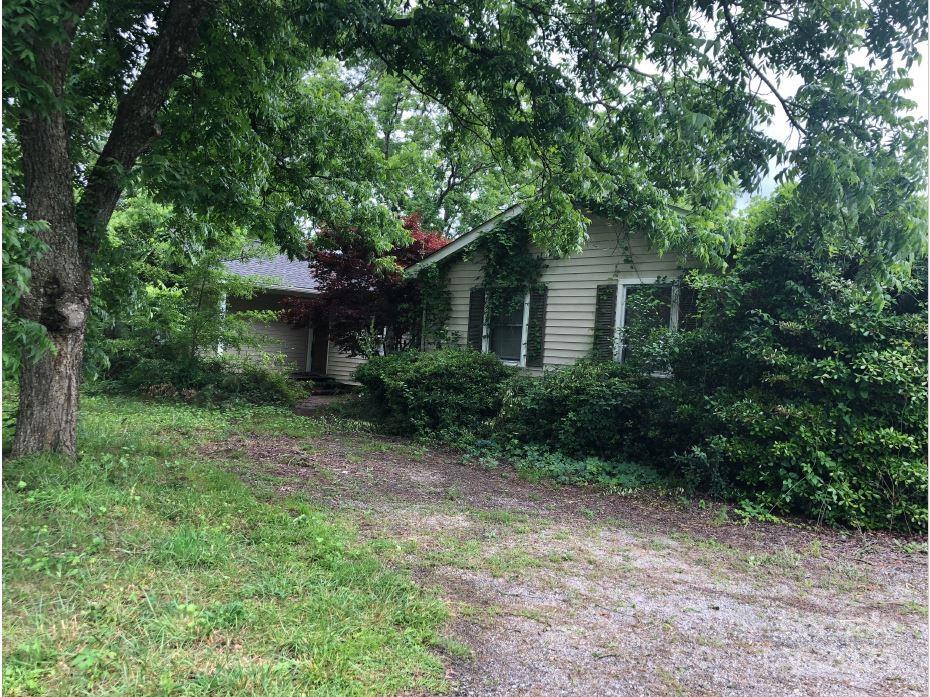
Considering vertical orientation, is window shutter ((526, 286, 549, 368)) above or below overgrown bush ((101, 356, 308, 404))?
above

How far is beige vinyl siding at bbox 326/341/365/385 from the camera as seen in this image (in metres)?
15.5

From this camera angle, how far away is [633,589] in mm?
4027

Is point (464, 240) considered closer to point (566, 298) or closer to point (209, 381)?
point (566, 298)

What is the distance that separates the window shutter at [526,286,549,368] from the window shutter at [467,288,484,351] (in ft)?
3.48

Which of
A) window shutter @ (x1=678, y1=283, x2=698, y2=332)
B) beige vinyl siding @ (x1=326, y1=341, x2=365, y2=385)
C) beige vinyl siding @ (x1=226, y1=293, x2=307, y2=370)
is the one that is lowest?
beige vinyl siding @ (x1=326, y1=341, x2=365, y2=385)

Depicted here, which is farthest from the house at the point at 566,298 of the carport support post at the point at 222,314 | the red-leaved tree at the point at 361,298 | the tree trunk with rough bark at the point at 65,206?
the tree trunk with rough bark at the point at 65,206

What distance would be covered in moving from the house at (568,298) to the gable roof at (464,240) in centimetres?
2

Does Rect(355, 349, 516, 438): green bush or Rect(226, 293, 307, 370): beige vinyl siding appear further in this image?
Rect(226, 293, 307, 370): beige vinyl siding

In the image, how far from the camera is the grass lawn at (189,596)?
2.60 metres

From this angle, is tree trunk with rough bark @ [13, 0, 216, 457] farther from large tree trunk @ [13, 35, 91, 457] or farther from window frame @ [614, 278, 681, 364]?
window frame @ [614, 278, 681, 364]

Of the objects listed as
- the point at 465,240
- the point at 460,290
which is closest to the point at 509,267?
the point at 465,240

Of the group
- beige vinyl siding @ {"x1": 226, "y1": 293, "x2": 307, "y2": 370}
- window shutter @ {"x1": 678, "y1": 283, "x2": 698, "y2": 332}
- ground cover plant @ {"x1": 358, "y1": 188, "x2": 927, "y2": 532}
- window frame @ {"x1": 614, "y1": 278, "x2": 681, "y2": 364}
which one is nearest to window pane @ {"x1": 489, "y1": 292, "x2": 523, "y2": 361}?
window frame @ {"x1": 614, "y1": 278, "x2": 681, "y2": 364}

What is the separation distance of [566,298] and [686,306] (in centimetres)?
198

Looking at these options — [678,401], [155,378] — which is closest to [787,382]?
[678,401]
